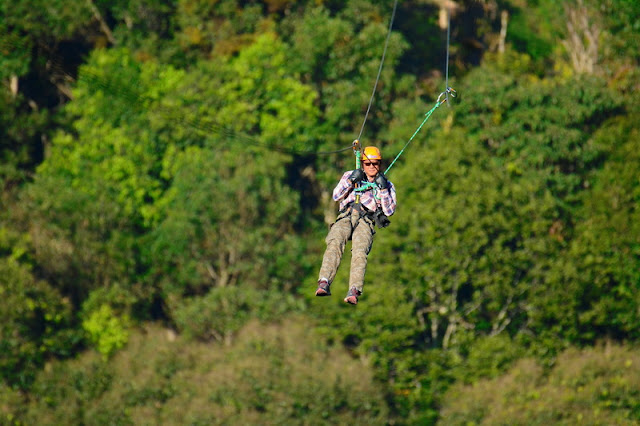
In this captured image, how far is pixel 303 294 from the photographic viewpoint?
51.6 m

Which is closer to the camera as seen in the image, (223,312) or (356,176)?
(356,176)

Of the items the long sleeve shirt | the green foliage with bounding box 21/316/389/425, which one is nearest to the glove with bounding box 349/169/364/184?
the long sleeve shirt

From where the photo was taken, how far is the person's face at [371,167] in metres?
20.5

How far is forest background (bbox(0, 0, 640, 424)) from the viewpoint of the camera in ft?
147

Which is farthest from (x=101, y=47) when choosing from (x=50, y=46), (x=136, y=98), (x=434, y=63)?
(x=434, y=63)

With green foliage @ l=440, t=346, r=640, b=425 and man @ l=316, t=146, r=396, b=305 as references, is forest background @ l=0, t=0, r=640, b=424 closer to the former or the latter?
green foliage @ l=440, t=346, r=640, b=425

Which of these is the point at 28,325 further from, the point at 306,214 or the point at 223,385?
the point at 306,214

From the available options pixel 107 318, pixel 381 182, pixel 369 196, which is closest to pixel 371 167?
pixel 381 182

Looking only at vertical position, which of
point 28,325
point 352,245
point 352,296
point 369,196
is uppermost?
point 28,325

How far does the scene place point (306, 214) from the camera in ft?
184

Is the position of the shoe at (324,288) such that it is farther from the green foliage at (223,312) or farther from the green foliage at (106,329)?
the green foliage at (106,329)

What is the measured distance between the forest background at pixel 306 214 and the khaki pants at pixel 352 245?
19.5 meters

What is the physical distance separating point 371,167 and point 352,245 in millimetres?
1407

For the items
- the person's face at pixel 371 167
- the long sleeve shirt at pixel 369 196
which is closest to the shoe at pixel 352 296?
the long sleeve shirt at pixel 369 196
